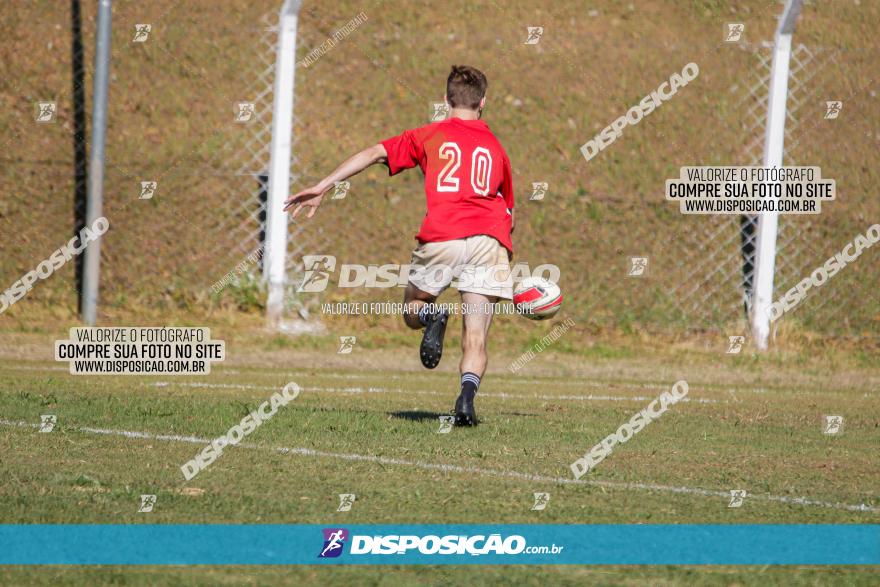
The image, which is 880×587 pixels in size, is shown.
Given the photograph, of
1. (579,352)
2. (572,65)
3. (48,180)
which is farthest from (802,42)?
(48,180)

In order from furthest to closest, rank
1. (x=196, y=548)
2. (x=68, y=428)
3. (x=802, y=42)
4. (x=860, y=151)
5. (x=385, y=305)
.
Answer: (x=802, y=42), (x=860, y=151), (x=385, y=305), (x=68, y=428), (x=196, y=548)

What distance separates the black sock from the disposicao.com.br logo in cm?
282

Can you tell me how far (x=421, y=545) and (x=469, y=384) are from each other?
2.94 m

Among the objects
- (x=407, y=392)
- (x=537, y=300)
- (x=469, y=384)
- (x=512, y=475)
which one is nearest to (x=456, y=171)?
(x=537, y=300)

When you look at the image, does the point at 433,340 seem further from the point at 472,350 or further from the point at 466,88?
the point at 466,88

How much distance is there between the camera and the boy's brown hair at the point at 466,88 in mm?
7328

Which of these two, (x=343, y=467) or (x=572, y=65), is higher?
(x=572, y=65)

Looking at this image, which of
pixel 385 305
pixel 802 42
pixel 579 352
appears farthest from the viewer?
pixel 802 42

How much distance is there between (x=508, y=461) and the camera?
6.02 meters

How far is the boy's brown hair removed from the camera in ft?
24.0

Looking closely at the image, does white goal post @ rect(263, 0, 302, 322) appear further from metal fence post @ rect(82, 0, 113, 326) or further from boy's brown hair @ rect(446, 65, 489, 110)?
boy's brown hair @ rect(446, 65, 489, 110)

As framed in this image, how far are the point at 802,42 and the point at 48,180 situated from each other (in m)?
11.4

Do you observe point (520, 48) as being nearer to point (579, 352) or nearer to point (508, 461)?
point (579, 352)

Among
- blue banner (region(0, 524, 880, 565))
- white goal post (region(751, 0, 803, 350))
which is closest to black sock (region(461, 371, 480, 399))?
blue banner (region(0, 524, 880, 565))
